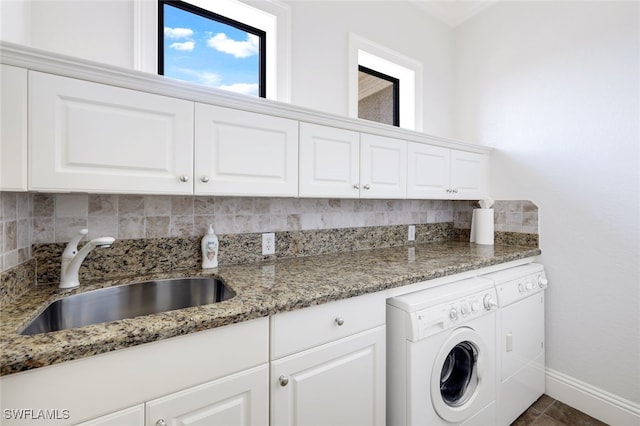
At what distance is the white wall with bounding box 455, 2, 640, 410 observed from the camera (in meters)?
1.67

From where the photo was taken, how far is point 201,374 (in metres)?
0.86

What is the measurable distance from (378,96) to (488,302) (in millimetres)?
1889

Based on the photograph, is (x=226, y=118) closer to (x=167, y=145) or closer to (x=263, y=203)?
(x=167, y=145)

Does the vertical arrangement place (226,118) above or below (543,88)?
below

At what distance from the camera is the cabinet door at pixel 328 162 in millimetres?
1481

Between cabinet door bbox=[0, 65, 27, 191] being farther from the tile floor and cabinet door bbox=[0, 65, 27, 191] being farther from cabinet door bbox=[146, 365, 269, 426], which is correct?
the tile floor

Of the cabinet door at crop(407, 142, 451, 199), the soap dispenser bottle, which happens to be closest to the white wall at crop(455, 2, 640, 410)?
the cabinet door at crop(407, 142, 451, 199)

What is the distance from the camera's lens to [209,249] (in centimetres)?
144

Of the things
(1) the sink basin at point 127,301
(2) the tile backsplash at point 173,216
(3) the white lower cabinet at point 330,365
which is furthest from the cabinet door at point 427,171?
(1) the sink basin at point 127,301

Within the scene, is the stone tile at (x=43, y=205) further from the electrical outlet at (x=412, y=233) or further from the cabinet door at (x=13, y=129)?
the electrical outlet at (x=412, y=233)

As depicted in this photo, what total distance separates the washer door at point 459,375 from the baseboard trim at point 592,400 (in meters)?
0.96

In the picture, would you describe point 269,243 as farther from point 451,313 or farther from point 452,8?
point 452,8

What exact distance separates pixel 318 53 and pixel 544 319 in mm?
2517

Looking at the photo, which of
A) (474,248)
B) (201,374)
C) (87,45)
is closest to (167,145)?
(87,45)
